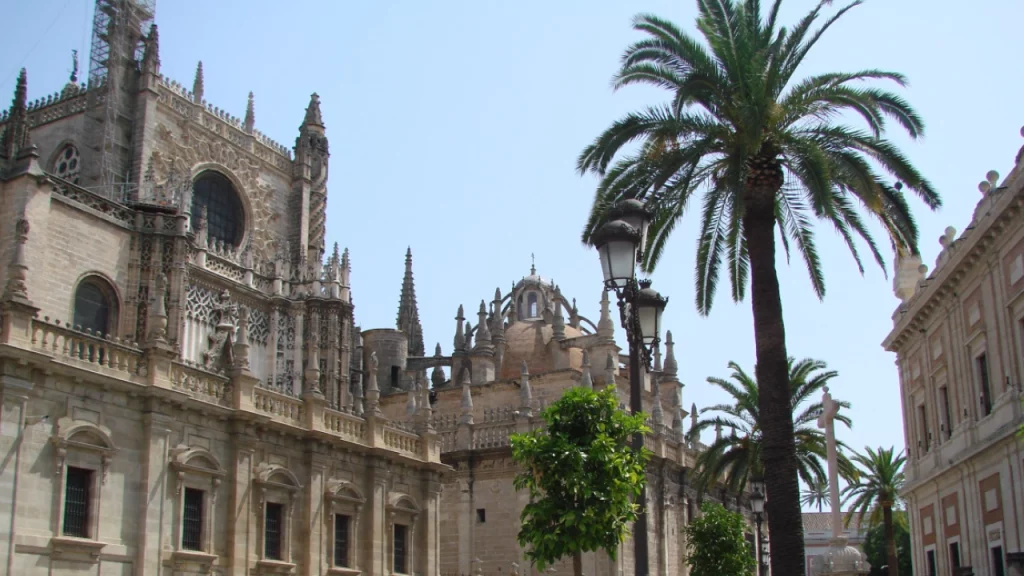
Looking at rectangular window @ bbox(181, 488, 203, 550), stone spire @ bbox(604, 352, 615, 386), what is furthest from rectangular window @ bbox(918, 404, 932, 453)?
rectangular window @ bbox(181, 488, 203, 550)

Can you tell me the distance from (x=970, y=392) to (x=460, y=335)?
964 inches

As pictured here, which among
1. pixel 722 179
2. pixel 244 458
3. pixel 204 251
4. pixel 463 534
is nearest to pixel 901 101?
pixel 722 179

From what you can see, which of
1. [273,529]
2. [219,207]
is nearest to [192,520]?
[273,529]

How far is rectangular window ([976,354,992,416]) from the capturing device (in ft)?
84.6

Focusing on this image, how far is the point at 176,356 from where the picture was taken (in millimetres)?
19359

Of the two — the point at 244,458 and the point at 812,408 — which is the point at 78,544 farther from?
the point at 812,408

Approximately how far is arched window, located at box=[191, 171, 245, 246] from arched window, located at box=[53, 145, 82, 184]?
4.08 meters

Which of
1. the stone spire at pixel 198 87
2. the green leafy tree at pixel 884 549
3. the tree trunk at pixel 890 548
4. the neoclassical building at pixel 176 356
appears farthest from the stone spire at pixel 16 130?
the green leafy tree at pixel 884 549

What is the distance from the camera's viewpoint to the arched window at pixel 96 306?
29.7 metres

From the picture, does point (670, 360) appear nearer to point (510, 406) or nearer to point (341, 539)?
point (510, 406)

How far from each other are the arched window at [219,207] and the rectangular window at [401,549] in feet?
54.4

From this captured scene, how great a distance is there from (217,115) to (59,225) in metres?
11.8

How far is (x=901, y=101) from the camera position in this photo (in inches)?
679

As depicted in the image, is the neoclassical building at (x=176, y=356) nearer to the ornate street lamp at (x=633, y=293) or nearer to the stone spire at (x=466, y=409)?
the stone spire at (x=466, y=409)
